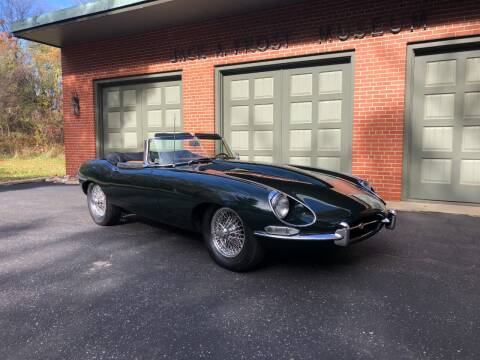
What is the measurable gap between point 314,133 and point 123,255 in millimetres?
4959

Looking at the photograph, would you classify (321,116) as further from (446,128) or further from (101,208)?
(101,208)

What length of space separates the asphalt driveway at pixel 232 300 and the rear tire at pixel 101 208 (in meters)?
0.46

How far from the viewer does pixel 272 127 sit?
26.9ft

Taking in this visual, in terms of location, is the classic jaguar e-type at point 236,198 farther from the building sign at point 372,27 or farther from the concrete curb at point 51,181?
the concrete curb at point 51,181

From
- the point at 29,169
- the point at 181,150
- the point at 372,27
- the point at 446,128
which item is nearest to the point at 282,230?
the point at 181,150

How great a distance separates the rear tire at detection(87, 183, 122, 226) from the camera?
5.07m

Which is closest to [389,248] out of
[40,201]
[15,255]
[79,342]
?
[79,342]

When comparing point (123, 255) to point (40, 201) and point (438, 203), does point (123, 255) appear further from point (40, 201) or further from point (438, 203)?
point (438, 203)

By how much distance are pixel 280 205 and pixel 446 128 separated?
503cm

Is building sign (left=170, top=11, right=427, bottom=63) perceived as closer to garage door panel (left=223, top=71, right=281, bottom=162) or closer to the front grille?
garage door panel (left=223, top=71, right=281, bottom=162)

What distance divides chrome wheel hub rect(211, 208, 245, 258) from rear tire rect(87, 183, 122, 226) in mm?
2016

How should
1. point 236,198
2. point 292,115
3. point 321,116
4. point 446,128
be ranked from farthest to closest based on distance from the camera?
1. point 292,115
2. point 321,116
3. point 446,128
4. point 236,198

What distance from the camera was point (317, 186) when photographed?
11.6 ft

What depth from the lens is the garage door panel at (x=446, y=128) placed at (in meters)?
6.55
